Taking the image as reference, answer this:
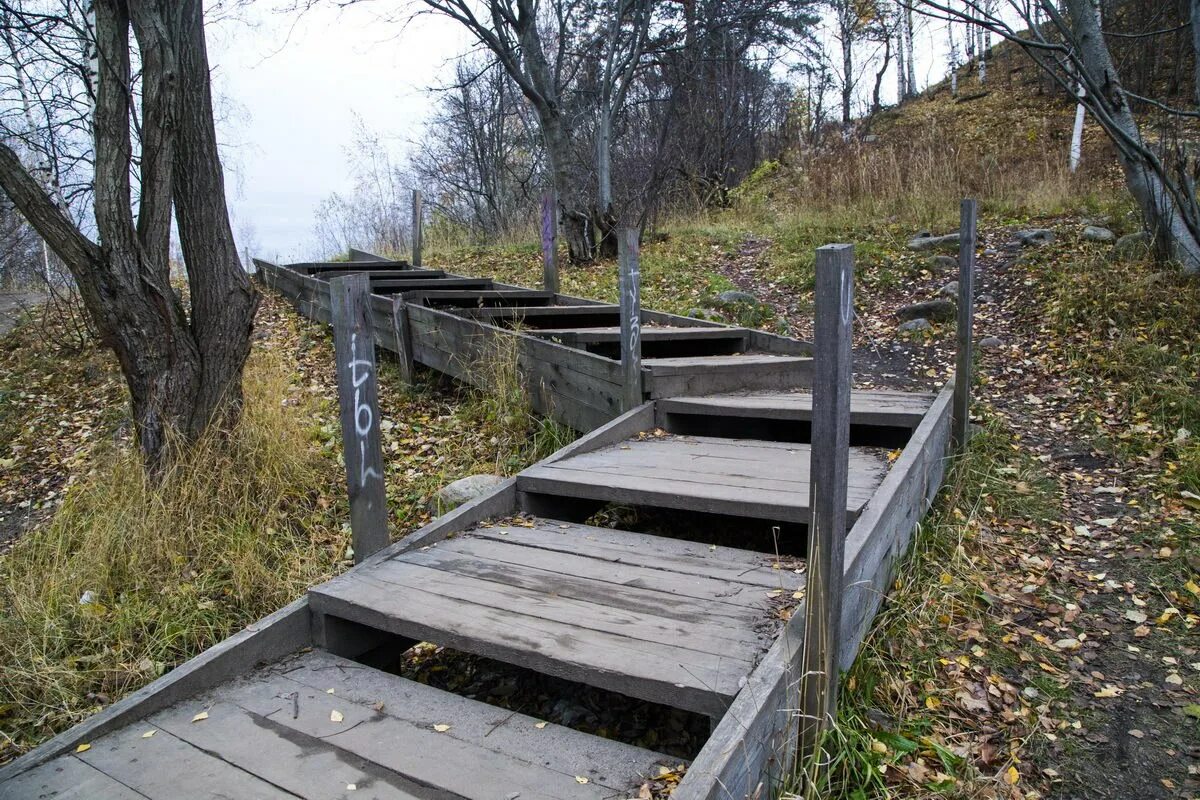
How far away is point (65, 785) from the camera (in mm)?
1928

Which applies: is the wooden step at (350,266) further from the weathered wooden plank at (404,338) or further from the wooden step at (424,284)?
the weathered wooden plank at (404,338)

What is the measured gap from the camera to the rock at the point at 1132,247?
653 centimetres

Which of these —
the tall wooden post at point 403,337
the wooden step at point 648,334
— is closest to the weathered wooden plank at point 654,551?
the wooden step at point 648,334

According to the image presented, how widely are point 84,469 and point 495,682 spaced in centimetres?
377

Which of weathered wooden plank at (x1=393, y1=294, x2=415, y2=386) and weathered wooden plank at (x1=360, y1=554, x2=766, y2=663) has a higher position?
weathered wooden plank at (x1=393, y1=294, x2=415, y2=386)

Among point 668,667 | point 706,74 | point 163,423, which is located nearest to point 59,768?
point 668,667

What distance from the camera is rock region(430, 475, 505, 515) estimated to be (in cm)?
409

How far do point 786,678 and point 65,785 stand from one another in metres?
1.82

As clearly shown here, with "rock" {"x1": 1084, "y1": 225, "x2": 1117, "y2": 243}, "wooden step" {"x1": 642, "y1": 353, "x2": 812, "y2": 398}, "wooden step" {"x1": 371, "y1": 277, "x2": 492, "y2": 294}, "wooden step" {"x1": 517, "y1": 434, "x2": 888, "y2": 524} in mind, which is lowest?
"wooden step" {"x1": 517, "y1": 434, "x2": 888, "y2": 524}

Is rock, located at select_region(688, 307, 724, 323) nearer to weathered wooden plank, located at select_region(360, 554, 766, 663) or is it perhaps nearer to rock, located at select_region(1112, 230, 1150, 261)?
rock, located at select_region(1112, 230, 1150, 261)

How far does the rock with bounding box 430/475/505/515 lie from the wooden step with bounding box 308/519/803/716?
0.83m

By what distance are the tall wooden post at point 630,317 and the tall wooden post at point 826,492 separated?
83.8 inches

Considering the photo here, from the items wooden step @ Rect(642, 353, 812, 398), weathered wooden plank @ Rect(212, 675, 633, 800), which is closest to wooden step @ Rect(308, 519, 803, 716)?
weathered wooden plank @ Rect(212, 675, 633, 800)

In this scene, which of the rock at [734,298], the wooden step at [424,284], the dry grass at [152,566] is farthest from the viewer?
the wooden step at [424,284]
